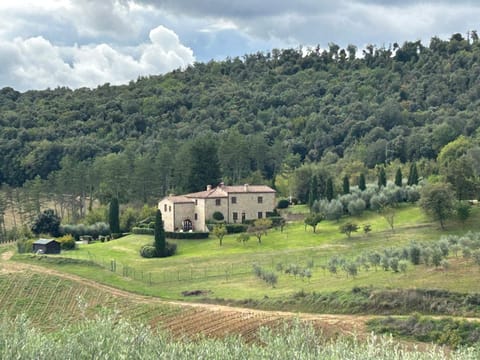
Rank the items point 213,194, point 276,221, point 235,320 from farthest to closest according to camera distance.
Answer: point 213,194
point 276,221
point 235,320

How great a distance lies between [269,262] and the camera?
47.8 meters

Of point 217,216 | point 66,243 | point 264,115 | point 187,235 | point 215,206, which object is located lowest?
point 66,243

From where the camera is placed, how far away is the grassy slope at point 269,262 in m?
37.7

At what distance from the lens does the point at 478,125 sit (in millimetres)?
100625

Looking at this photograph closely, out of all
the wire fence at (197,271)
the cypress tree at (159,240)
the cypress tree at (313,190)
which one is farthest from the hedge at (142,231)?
the cypress tree at (313,190)

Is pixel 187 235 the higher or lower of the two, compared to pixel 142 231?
lower

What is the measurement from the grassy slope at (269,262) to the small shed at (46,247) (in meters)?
1.83

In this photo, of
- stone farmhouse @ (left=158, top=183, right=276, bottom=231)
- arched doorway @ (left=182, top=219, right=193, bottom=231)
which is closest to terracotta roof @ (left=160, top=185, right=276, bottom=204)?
stone farmhouse @ (left=158, top=183, right=276, bottom=231)

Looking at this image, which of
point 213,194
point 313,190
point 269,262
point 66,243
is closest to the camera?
point 269,262

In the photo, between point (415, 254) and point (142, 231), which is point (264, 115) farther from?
point (415, 254)

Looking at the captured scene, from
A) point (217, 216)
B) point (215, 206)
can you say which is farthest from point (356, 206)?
point (215, 206)

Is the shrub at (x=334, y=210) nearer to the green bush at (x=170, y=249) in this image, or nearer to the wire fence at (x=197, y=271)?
the wire fence at (x=197, y=271)

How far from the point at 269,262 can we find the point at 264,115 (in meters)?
86.6

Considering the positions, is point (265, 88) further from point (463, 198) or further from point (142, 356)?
point (142, 356)
